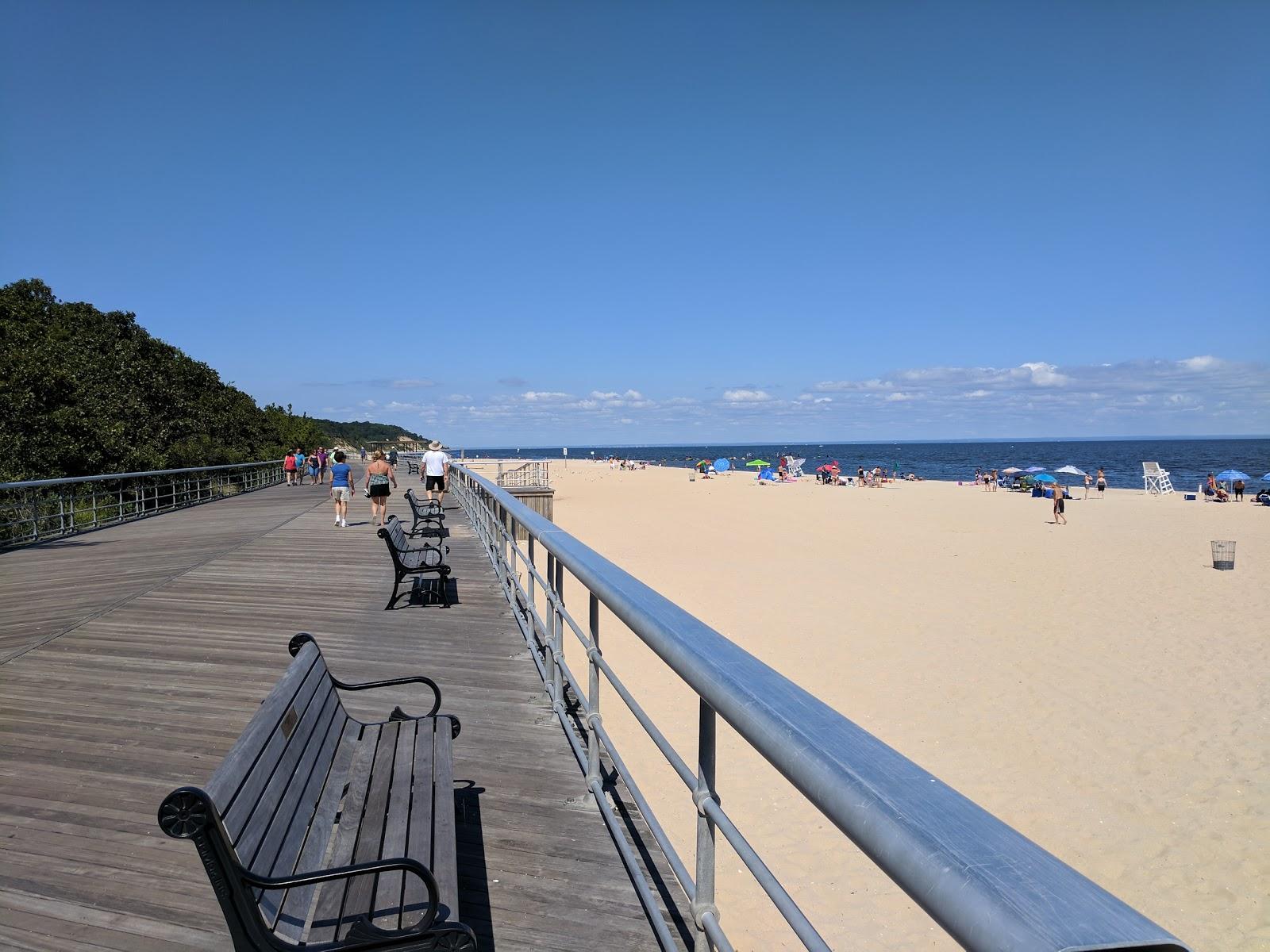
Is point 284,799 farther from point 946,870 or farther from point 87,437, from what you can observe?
point 87,437

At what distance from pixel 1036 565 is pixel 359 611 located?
17.7 m

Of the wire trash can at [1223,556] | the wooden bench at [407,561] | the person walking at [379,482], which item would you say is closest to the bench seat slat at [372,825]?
the wooden bench at [407,561]

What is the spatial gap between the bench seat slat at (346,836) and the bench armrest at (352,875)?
8.9 inches

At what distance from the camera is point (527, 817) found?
328cm

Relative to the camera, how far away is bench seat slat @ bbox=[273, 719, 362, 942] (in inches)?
78.3

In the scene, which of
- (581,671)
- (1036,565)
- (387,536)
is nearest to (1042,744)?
(581,671)

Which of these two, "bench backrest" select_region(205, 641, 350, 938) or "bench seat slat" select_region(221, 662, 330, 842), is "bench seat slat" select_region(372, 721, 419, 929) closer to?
"bench backrest" select_region(205, 641, 350, 938)

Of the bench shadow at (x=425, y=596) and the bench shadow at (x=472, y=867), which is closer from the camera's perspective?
the bench shadow at (x=472, y=867)

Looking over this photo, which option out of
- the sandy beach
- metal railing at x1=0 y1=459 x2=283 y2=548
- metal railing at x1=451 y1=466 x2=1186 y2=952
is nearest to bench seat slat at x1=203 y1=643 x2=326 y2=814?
metal railing at x1=451 y1=466 x2=1186 y2=952

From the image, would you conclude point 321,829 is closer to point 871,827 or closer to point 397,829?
point 397,829

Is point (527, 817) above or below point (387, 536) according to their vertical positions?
below

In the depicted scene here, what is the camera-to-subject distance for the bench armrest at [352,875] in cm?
176

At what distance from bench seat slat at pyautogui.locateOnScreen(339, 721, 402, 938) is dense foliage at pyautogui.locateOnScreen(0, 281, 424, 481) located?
1579 centimetres

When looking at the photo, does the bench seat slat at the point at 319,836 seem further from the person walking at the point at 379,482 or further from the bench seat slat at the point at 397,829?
the person walking at the point at 379,482
